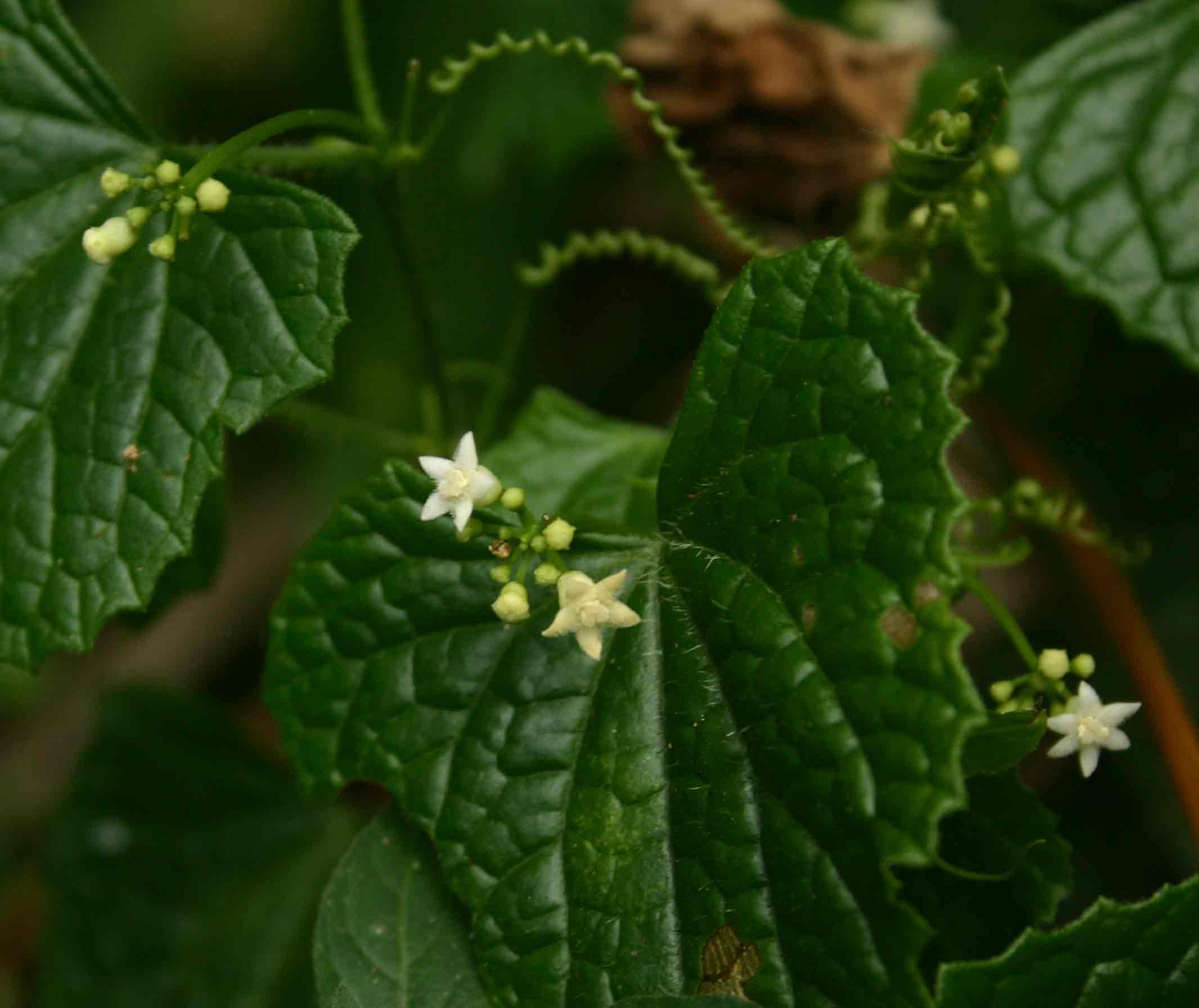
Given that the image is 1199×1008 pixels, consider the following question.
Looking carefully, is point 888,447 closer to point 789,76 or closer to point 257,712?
point 789,76

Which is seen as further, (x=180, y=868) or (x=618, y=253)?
(x=180, y=868)

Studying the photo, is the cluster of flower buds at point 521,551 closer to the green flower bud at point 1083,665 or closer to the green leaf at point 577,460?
the green leaf at point 577,460

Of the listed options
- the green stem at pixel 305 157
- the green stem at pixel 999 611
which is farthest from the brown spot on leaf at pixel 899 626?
the green stem at pixel 305 157

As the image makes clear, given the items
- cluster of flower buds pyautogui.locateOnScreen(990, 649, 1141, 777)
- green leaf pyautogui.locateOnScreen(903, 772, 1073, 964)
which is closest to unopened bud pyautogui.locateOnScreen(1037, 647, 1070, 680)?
cluster of flower buds pyautogui.locateOnScreen(990, 649, 1141, 777)

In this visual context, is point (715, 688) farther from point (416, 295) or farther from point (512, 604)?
point (416, 295)

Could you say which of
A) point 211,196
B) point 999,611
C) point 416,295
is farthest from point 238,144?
point 999,611

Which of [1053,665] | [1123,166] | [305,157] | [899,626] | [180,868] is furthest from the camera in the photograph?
[180,868]

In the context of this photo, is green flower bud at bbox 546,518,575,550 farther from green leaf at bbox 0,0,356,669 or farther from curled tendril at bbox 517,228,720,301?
curled tendril at bbox 517,228,720,301

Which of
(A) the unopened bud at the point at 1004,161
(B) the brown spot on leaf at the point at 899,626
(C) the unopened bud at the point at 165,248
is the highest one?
(C) the unopened bud at the point at 165,248
